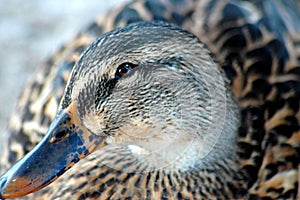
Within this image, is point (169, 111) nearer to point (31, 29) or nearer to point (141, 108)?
point (141, 108)

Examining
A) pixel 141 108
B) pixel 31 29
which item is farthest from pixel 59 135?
pixel 31 29

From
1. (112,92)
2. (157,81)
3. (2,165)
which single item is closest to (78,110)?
(112,92)

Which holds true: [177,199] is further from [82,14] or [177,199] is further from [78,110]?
[82,14]

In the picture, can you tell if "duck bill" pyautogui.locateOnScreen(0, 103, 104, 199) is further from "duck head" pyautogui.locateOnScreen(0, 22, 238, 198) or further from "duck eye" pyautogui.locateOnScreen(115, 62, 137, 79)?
"duck eye" pyautogui.locateOnScreen(115, 62, 137, 79)

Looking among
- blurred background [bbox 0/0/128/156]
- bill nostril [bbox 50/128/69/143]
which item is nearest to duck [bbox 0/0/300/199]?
bill nostril [bbox 50/128/69/143]

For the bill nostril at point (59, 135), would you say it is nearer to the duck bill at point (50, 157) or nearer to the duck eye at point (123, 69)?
the duck bill at point (50, 157)

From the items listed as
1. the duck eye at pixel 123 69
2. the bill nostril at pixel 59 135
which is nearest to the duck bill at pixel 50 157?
the bill nostril at pixel 59 135
